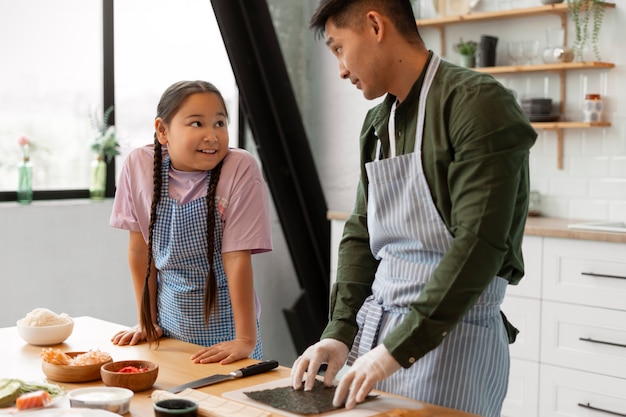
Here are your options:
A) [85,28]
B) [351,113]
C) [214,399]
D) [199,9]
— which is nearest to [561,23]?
[351,113]

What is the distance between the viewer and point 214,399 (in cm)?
155

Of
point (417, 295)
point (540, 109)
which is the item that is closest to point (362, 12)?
point (417, 295)

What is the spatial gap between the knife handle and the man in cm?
14

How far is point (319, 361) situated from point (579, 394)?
220 centimetres

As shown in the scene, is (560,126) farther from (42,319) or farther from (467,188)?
(42,319)

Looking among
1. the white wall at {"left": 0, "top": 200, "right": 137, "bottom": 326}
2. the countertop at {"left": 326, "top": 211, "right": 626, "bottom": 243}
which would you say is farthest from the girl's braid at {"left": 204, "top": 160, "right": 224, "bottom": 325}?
the white wall at {"left": 0, "top": 200, "right": 137, "bottom": 326}

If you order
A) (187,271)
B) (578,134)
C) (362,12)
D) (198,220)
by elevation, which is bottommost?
(187,271)

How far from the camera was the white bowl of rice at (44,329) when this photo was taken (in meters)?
2.10

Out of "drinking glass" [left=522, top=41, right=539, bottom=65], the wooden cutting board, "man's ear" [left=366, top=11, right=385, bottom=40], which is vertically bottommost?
the wooden cutting board

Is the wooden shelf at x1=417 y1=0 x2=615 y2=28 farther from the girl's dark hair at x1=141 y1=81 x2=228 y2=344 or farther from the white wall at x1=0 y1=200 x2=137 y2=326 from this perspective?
the girl's dark hair at x1=141 y1=81 x2=228 y2=344

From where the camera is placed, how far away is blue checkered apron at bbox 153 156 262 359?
2.18 metres

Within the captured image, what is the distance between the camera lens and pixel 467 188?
5.17 feet

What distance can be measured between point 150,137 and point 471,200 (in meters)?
3.45

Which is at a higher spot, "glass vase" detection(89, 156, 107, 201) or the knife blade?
"glass vase" detection(89, 156, 107, 201)
